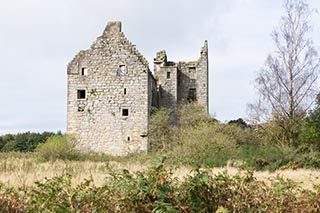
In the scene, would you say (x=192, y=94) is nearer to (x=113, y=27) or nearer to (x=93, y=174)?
(x=113, y=27)

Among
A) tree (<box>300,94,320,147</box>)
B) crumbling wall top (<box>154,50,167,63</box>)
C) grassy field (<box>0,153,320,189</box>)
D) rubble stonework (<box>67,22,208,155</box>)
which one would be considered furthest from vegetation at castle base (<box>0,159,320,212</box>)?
crumbling wall top (<box>154,50,167,63</box>)

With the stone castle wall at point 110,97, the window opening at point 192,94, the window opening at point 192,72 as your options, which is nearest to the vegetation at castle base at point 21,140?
the stone castle wall at point 110,97

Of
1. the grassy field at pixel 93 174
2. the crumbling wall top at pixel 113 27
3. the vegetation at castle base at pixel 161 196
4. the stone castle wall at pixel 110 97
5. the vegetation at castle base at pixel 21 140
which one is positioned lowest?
the vegetation at castle base at pixel 21 140

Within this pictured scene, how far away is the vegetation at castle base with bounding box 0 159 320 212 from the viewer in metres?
3.32

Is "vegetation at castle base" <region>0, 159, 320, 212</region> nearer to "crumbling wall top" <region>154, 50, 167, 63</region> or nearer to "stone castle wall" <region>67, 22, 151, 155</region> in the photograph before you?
"stone castle wall" <region>67, 22, 151, 155</region>

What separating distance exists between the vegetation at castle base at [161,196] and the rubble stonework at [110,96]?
1041 inches

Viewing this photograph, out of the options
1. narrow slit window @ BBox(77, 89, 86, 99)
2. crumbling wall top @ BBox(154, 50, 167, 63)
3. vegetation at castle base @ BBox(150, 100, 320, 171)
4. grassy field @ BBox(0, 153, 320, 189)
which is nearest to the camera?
grassy field @ BBox(0, 153, 320, 189)

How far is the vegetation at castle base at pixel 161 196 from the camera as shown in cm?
332

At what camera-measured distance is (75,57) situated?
1282 inches

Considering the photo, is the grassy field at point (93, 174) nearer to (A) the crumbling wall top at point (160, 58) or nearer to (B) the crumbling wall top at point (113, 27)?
(B) the crumbling wall top at point (113, 27)

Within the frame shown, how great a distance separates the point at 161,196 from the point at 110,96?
28.2 metres

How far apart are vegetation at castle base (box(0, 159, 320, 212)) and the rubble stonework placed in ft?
86.8

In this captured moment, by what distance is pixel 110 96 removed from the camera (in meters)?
31.2

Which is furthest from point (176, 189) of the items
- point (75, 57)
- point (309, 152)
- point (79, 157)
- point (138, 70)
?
point (75, 57)
